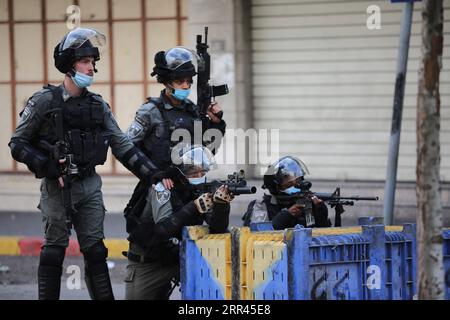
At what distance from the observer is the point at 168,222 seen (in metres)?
6.88

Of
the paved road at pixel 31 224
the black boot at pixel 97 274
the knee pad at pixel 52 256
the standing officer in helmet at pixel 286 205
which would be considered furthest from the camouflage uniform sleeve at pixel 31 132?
the paved road at pixel 31 224

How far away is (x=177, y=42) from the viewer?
13.8 m

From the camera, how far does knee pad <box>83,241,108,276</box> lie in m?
7.30

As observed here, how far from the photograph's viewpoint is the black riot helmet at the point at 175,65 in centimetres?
805

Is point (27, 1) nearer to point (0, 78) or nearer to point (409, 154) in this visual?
point (0, 78)

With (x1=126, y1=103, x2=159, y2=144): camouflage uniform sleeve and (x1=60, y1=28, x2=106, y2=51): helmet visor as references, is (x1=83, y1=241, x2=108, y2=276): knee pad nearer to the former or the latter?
(x1=126, y1=103, x2=159, y2=144): camouflage uniform sleeve

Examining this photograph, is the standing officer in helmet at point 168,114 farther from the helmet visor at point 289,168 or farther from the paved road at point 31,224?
the paved road at point 31,224

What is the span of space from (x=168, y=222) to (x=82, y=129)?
90 cm

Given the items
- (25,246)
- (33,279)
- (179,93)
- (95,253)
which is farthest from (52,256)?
(25,246)

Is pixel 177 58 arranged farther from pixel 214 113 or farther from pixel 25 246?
pixel 25 246

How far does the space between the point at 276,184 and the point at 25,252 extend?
461 centimetres

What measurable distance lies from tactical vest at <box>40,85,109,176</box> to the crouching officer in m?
0.45

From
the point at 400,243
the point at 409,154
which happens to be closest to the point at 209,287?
the point at 400,243

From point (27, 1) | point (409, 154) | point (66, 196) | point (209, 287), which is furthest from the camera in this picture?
point (27, 1)
